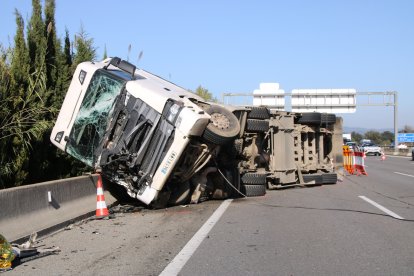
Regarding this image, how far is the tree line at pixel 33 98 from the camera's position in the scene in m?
10.7

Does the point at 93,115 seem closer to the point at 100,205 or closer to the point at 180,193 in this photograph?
the point at 100,205

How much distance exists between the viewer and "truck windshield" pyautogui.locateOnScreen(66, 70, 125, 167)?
1050cm

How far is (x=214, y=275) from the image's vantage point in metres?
6.00

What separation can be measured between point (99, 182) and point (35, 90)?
2895 mm

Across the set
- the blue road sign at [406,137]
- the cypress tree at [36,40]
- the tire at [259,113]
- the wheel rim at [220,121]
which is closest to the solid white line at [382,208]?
the tire at [259,113]

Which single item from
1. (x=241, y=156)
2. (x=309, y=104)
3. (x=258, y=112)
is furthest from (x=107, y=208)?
(x=309, y=104)

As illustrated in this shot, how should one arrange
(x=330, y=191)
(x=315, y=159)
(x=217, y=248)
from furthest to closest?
1. (x=315, y=159)
2. (x=330, y=191)
3. (x=217, y=248)

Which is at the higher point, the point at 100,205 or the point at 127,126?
the point at 127,126

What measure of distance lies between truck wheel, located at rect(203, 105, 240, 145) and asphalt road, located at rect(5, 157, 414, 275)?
1553mm

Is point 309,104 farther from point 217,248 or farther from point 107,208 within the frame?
point 217,248

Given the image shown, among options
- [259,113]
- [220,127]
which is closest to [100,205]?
[220,127]

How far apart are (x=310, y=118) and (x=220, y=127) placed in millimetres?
6868

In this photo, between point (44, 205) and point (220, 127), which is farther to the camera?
point (220, 127)

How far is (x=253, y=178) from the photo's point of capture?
13.6 meters
